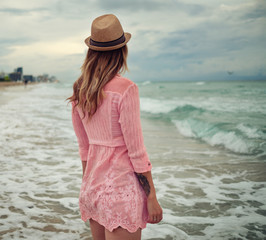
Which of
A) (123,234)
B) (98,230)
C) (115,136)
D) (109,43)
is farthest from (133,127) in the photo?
(98,230)

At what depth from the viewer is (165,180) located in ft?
16.8

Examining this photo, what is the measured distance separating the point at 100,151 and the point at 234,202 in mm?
3365

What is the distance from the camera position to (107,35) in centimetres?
155

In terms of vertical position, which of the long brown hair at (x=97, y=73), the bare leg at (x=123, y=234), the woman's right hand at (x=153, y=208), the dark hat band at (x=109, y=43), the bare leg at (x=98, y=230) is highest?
the dark hat band at (x=109, y=43)

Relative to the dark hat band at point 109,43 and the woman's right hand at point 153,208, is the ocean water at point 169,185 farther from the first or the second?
the dark hat band at point 109,43

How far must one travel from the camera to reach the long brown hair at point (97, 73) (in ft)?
5.00

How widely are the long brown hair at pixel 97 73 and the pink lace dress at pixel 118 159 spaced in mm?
35

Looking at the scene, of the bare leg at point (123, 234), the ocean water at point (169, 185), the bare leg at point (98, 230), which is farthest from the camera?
the ocean water at point (169, 185)

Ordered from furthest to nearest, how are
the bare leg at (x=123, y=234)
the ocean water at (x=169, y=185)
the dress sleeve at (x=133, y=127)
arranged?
the ocean water at (x=169, y=185)
the bare leg at (x=123, y=234)
the dress sleeve at (x=133, y=127)

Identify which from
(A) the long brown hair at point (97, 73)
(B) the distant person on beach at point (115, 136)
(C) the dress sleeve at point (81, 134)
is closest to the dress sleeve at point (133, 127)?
(B) the distant person on beach at point (115, 136)

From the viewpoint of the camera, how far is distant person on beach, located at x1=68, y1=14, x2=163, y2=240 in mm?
1510

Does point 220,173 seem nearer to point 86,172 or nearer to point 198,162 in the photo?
point 198,162

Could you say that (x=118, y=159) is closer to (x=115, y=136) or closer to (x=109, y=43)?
(x=115, y=136)

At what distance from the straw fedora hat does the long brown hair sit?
0.13 ft
